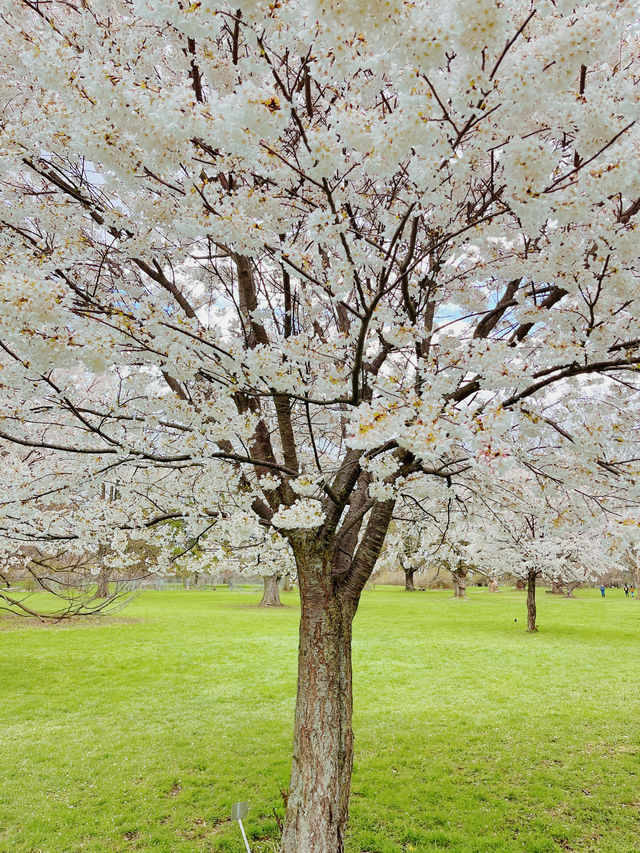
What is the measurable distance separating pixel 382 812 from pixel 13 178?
22.9 feet

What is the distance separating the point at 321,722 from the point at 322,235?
11.6 ft

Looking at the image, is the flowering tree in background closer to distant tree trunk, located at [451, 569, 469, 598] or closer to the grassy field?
the grassy field

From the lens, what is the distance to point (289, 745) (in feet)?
23.5

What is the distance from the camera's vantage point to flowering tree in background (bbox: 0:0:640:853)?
6.81ft

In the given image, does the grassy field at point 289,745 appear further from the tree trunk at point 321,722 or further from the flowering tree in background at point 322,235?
the flowering tree in background at point 322,235

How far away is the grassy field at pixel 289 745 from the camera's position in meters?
5.04

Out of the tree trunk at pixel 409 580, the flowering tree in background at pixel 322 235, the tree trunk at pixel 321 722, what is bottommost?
the tree trunk at pixel 409 580

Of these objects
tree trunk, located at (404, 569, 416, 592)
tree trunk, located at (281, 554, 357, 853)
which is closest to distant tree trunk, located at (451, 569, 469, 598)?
tree trunk, located at (404, 569, 416, 592)

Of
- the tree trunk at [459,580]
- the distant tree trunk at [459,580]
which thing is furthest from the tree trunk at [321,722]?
the tree trunk at [459,580]

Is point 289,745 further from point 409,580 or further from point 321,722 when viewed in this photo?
point 409,580

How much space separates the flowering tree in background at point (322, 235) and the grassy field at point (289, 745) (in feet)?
6.55

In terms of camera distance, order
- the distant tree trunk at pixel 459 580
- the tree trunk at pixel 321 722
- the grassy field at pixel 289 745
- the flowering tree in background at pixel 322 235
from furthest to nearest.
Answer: the distant tree trunk at pixel 459 580
the grassy field at pixel 289 745
the tree trunk at pixel 321 722
the flowering tree in background at pixel 322 235

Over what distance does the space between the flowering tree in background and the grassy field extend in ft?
6.55

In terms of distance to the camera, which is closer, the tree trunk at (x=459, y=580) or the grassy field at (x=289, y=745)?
the grassy field at (x=289, y=745)
